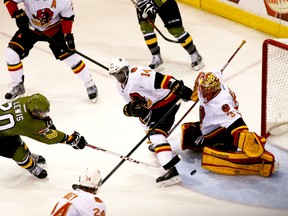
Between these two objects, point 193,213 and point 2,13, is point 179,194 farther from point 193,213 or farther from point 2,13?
point 2,13

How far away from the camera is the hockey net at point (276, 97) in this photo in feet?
16.6

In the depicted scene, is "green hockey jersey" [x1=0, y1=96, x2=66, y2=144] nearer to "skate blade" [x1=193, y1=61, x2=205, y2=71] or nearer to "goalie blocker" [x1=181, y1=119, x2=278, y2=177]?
"goalie blocker" [x1=181, y1=119, x2=278, y2=177]

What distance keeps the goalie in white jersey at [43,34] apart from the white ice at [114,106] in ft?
0.66

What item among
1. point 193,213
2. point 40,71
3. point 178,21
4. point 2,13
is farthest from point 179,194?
point 2,13

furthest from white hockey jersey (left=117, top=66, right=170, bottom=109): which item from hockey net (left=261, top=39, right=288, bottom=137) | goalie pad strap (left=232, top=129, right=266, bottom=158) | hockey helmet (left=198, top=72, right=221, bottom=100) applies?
hockey net (left=261, top=39, right=288, bottom=137)

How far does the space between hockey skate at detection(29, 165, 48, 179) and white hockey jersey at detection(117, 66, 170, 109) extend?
2.26ft

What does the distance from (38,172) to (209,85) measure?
3.84ft

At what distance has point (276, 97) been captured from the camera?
512 cm

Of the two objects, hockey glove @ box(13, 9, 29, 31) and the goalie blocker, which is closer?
the goalie blocker

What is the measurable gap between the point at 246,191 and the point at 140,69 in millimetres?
951

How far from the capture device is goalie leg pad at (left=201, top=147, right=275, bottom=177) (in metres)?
4.55

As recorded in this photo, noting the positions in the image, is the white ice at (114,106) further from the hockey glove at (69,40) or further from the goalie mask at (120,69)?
the goalie mask at (120,69)

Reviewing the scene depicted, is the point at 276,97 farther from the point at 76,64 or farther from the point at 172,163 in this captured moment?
the point at 76,64

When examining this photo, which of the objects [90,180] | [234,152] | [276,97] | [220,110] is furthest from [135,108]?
[276,97]
